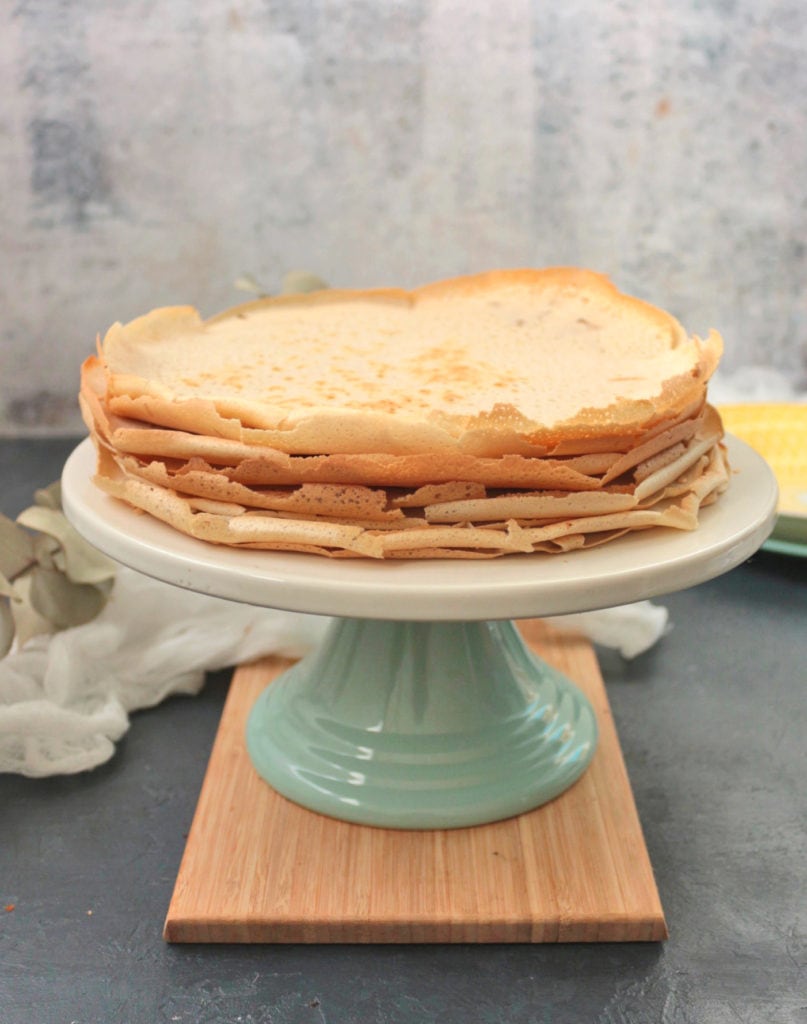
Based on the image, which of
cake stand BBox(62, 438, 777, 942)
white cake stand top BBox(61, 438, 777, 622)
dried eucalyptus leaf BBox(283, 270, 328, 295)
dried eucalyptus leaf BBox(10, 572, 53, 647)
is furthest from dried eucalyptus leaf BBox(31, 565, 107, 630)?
dried eucalyptus leaf BBox(283, 270, 328, 295)

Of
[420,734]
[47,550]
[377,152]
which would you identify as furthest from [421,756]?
[377,152]

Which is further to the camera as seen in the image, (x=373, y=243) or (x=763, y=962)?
(x=373, y=243)

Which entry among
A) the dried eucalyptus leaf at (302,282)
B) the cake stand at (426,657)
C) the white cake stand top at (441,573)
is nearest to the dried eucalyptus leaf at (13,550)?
the cake stand at (426,657)

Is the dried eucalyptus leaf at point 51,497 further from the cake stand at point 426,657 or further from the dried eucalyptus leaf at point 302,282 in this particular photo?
the dried eucalyptus leaf at point 302,282

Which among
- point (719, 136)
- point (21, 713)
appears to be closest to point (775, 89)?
point (719, 136)

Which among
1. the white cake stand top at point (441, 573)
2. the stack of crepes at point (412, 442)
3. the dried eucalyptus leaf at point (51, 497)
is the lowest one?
the dried eucalyptus leaf at point (51, 497)

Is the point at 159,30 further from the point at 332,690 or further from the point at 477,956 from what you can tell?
the point at 477,956
